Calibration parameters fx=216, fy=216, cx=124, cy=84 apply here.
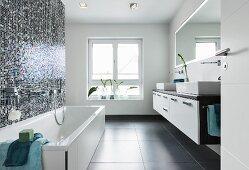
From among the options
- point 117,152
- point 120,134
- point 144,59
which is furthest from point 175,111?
point 144,59

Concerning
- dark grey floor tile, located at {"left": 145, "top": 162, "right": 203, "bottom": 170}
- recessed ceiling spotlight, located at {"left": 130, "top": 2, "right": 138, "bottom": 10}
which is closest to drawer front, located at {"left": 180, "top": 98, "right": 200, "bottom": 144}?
dark grey floor tile, located at {"left": 145, "top": 162, "right": 203, "bottom": 170}

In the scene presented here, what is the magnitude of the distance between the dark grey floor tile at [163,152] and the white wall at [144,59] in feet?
6.97

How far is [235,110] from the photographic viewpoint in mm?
1217

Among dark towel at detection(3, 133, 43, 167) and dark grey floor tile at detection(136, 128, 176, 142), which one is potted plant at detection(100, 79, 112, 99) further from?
dark towel at detection(3, 133, 43, 167)

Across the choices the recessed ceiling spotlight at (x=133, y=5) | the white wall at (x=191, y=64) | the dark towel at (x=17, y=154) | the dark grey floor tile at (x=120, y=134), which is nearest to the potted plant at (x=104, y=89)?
the dark grey floor tile at (x=120, y=134)

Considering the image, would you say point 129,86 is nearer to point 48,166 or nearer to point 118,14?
point 118,14

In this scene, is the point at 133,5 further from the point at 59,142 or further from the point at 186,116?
the point at 59,142

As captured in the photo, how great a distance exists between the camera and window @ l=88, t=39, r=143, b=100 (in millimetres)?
5387

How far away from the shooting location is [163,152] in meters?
2.71

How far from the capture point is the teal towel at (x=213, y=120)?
1775 millimetres

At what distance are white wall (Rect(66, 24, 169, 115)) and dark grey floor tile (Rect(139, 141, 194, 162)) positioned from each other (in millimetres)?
2125

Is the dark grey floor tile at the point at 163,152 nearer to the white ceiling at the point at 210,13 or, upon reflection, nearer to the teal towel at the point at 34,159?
the teal towel at the point at 34,159

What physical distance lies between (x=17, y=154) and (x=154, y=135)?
2.57 meters

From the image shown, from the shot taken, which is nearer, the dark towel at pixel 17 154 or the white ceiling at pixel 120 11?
the dark towel at pixel 17 154
